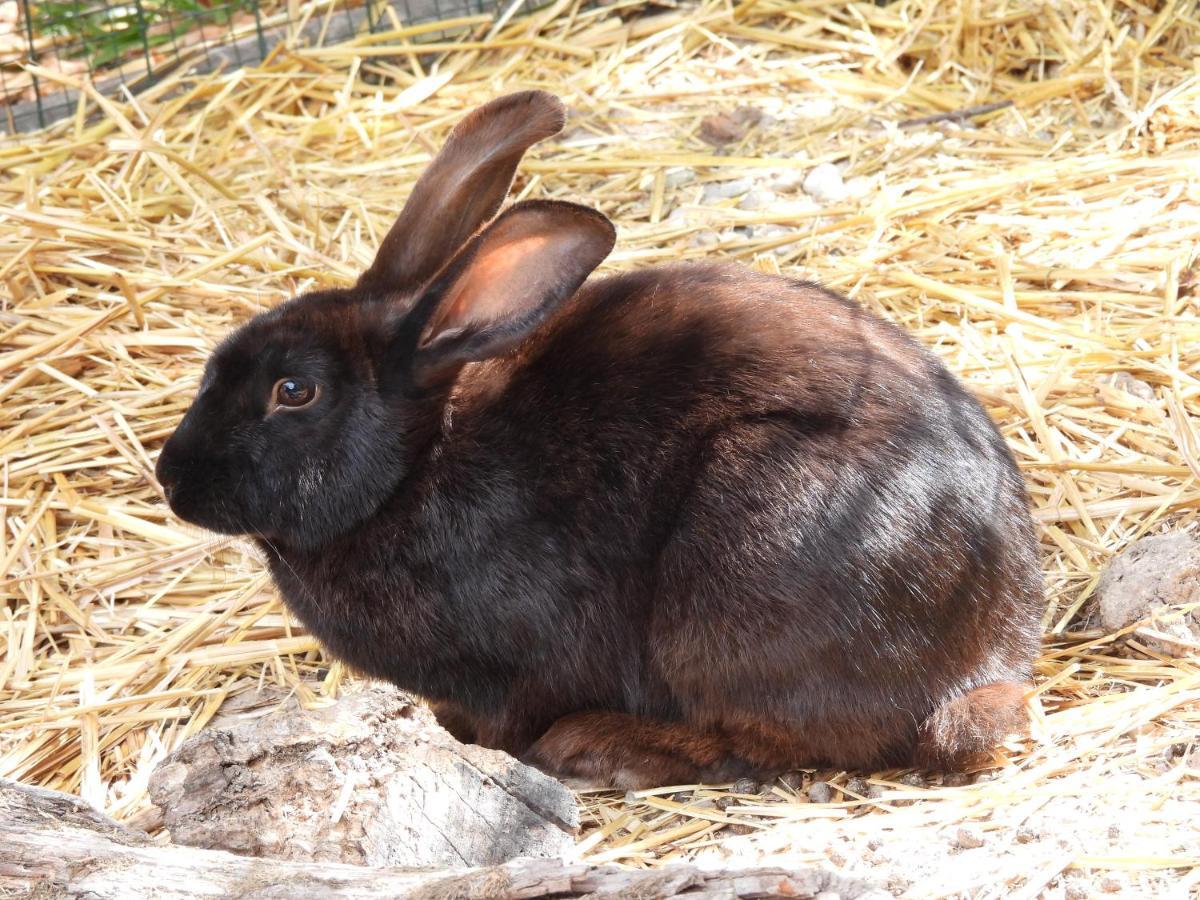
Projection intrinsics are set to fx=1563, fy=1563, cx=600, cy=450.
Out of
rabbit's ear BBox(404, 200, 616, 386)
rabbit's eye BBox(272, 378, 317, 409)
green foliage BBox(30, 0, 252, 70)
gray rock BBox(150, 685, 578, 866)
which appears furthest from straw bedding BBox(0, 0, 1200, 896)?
rabbit's ear BBox(404, 200, 616, 386)

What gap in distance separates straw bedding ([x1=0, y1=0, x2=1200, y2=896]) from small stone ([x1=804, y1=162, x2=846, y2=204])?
0.03m

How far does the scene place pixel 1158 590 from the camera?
3699mm

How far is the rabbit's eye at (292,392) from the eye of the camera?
357cm

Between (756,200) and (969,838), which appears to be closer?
(969,838)

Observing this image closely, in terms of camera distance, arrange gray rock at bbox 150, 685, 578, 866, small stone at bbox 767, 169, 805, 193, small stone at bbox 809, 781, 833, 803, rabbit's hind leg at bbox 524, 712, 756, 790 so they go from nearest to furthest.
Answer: gray rock at bbox 150, 685, 578, 866, small stone at bbox 809, 781, 833, 803, rabbit's hind leg at bbox 524, 712, 756, 790, small stone at bbox 767, 169, 805, 193

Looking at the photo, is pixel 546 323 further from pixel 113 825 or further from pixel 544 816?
pixel 113 825

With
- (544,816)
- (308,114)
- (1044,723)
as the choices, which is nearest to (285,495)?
(544,816)

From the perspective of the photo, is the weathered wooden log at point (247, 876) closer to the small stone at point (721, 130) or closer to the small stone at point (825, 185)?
the small stone at point (825, 185)

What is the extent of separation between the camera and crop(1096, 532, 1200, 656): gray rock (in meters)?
3.63

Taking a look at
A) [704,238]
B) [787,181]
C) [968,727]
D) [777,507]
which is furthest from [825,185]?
[968,727]

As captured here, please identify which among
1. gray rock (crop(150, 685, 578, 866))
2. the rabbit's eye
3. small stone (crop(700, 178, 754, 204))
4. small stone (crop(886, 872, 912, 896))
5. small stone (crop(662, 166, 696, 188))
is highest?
the rabbit's eye

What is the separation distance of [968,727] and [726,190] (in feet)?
10.2

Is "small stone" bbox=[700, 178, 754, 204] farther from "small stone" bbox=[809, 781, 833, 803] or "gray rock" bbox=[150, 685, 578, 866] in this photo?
"gray rock" bbox=[150, 685, 578, 866]

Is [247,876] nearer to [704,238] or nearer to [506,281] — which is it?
[506,281]
